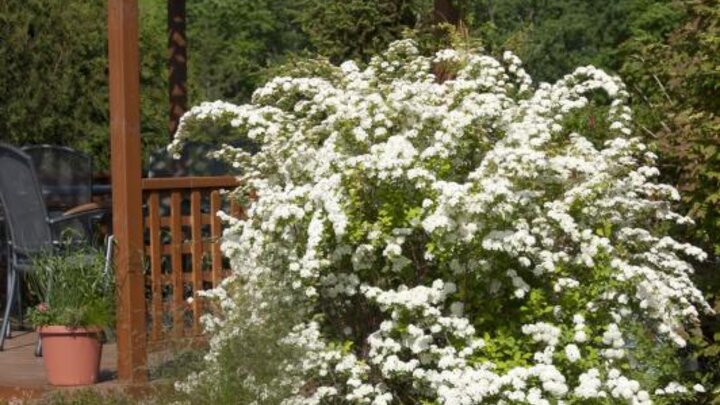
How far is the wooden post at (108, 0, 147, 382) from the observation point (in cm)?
600

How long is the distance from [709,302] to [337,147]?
1774mm

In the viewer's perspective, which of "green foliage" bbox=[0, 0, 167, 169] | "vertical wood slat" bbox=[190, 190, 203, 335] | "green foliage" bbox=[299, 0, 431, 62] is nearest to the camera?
→ "vertical wood slat" bbox=[190, 190, 203, 335]

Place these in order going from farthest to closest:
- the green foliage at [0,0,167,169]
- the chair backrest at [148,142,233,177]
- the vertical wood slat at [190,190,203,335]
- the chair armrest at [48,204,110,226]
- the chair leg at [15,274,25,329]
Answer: the green foliage at [0,0,167,169] → the chair backrest at [148,142,233,177] → the chair leg at [15,274,25,329] → the vertical wood slat at [190,190,203,335] → the chair armrest at [48,204,110,226]

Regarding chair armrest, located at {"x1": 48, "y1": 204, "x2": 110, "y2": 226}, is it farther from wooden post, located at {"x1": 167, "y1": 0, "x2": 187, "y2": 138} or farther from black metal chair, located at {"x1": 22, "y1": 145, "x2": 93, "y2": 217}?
wooden post, located at {"x1": 167, "y1": 0, "x2": 187, "y2": 138}

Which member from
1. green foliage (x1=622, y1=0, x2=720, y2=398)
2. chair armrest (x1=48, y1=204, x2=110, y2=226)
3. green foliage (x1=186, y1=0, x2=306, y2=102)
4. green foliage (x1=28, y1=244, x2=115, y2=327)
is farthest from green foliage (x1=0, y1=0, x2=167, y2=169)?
green foliage (x1=186, y1=0, x2=306, y2=102)

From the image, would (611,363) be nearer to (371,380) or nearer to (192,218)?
(371,380)

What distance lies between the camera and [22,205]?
691 centimetres

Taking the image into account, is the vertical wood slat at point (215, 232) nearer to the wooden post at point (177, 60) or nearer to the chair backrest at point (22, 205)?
the chair backrest at point (22, 205)

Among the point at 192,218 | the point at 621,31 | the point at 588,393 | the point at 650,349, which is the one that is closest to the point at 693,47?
the point at 650,349

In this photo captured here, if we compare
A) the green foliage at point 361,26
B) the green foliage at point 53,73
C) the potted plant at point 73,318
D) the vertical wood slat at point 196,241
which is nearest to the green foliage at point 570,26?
the green foliage at point 53,73

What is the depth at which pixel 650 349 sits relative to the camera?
18.0 ft

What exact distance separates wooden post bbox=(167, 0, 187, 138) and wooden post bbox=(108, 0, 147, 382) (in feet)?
13.8

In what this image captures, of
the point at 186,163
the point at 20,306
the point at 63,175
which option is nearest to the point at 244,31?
the point at 186,163

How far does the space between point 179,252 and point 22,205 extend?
75 cm
